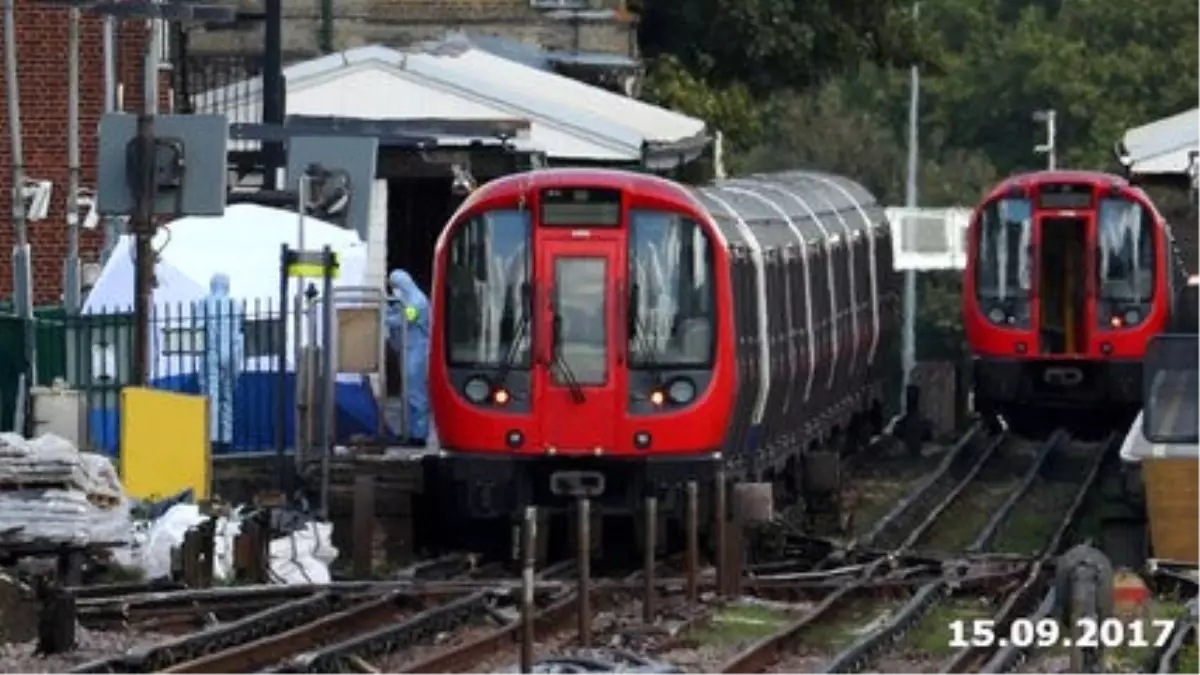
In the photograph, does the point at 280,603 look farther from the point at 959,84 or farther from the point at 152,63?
the point at 959,84

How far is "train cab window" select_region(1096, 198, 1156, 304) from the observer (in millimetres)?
36375

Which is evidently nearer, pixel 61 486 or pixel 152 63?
pixel 61 486

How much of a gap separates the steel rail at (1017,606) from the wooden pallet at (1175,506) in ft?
2.27

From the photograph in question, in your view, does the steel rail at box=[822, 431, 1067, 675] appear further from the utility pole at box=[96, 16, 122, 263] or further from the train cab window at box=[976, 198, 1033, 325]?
the train cab window at box=[976, 198, 1033, 325]

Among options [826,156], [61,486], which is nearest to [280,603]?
[61,486]

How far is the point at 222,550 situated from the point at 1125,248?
15.6m

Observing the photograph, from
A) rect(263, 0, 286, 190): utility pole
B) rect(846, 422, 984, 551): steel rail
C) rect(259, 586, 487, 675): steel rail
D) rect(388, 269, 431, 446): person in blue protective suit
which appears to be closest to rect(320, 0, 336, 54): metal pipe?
rect(846, 422, 984, 551): steel rail

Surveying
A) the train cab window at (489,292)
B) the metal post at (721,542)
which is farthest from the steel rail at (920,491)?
the metal post at (721,542)

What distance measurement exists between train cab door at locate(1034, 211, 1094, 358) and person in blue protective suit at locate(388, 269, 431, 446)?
8231mm

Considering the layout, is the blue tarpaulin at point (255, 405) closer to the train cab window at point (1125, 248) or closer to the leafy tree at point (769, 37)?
the train cab window at point (1125, 248)

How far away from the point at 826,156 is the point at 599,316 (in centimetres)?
5718

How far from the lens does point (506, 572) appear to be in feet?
82.9

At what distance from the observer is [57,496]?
72.6ft

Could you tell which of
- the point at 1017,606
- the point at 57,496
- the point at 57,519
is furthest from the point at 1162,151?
the point at 57,519
